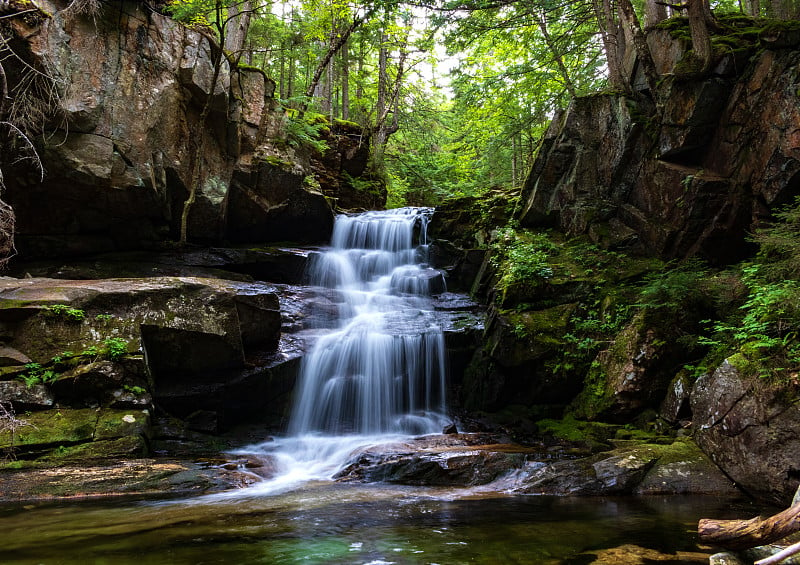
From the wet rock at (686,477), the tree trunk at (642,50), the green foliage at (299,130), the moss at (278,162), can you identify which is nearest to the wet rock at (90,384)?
the wet rock at (686,477)

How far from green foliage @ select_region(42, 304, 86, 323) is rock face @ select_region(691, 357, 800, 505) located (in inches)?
344

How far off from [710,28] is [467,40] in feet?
17.7

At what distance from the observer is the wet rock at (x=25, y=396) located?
6059 mm

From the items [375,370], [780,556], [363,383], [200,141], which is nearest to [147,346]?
[363,383]

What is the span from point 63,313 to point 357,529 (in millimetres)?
5692

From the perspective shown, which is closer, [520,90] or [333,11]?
[520,90]

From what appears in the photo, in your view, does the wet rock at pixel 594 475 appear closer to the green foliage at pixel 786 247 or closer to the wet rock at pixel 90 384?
the green foliage at pixel 786 247

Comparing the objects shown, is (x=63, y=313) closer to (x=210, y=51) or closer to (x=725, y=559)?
(x=210, y=51)

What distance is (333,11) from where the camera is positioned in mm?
15633

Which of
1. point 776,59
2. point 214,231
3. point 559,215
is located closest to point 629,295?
point 559,215

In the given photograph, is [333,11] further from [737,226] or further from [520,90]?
[737,226]

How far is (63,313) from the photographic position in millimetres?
6875

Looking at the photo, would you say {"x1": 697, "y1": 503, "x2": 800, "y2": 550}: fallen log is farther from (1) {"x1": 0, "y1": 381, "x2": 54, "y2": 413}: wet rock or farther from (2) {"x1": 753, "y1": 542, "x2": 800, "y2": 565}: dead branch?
(1) {"x1": 0, "y1": 381, "x2": 54, "y2": 413}: wet rock

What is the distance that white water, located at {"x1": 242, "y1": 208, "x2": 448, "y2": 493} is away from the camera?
304 inches
